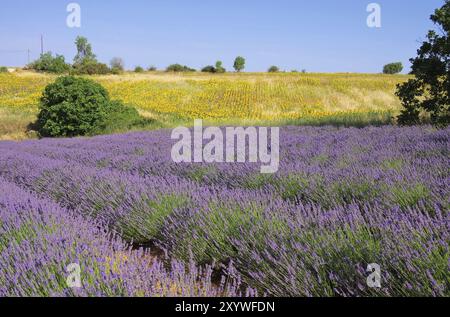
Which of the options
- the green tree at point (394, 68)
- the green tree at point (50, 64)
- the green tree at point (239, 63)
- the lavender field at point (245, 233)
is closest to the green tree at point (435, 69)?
the lavender field at point (245, 233)

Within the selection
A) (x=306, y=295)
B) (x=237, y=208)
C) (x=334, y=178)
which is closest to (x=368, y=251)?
(x=306, y=295)

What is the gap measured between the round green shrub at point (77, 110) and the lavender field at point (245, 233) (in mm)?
15772

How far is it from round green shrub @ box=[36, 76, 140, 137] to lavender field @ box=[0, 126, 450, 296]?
51.7 feet

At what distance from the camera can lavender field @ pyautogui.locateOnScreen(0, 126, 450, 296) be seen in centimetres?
179

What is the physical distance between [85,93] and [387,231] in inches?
786

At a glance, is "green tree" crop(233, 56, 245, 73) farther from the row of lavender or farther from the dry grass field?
the row of lavender

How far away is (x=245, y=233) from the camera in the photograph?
2.41 m

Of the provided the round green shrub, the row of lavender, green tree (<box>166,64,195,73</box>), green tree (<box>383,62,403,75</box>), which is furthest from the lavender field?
green tree (<box>383,62,403,75</box>)

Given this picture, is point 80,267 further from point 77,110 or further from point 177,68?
Result: point 177,68

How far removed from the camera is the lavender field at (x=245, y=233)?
179 cm

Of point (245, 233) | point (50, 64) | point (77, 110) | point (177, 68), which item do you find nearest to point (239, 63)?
point (177, 68)
